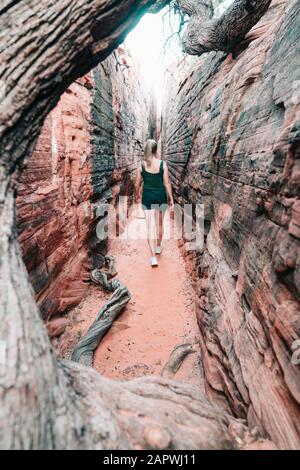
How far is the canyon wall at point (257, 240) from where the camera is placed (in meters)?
1.28

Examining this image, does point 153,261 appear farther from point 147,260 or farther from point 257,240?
point 257,240

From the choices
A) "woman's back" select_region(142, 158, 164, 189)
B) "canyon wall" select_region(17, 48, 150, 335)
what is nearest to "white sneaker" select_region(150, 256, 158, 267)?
"canyon wall" select_region(17, 48, 150, 335)

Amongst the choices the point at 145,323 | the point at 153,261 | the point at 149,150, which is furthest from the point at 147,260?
the point at 149,150

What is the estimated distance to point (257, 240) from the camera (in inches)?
71.3

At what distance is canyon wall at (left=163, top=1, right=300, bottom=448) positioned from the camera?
128cm

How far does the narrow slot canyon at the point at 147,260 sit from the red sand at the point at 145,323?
19 mm

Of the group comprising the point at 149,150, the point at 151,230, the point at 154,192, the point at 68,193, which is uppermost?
the point at 149,150

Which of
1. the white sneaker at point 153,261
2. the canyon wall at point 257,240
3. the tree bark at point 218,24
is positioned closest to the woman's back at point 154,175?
the canyon wall at point 257,240

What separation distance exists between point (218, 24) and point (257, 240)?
10.6ft

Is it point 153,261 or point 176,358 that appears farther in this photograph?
point 153,261

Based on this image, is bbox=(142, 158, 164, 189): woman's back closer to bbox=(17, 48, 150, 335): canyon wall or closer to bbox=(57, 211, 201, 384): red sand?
bbox=(17, 48, 150, 335): canyon wall

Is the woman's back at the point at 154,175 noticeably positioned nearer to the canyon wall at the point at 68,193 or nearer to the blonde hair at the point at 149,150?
the blonde hair at the point at 149,150

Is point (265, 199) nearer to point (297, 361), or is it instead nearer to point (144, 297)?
point (297, 361)
